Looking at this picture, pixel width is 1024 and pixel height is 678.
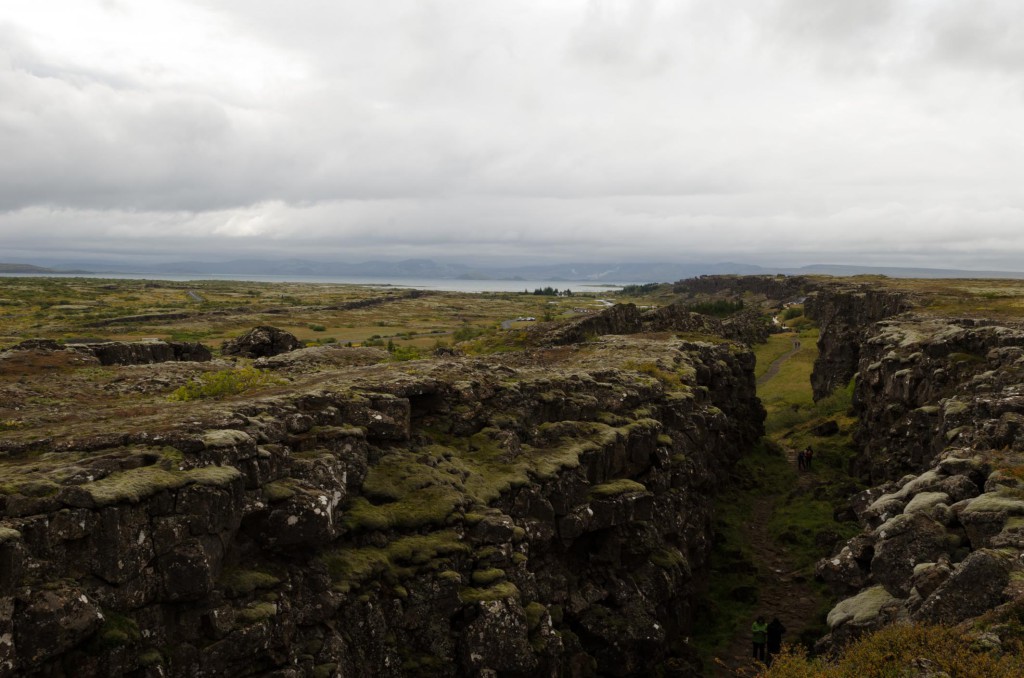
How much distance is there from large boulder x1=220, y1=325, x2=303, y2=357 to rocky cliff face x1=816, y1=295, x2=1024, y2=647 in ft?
116

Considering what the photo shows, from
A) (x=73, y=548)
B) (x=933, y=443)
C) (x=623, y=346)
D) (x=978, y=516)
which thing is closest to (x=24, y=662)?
(x=73, y=548)

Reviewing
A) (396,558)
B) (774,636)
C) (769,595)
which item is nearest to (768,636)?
(774,636)

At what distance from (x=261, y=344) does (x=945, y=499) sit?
39191 millimetres

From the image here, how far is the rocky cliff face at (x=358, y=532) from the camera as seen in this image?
1658cm

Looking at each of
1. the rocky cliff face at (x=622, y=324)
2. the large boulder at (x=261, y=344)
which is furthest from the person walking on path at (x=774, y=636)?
the rocky cliff face at (x=622, y=324)

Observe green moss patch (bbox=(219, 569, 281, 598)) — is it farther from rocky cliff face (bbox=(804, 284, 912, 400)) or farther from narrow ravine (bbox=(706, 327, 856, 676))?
rocky cliff face (bbox=(804, 284, 912, 400))

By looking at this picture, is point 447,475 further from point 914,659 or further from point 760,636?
point 914,659

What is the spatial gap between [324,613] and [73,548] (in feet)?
23.1

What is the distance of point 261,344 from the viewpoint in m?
44.9

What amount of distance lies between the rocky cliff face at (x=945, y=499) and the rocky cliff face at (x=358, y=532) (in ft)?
30.6

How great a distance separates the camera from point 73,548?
16.4 m

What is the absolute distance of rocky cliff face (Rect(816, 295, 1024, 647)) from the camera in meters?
19.1

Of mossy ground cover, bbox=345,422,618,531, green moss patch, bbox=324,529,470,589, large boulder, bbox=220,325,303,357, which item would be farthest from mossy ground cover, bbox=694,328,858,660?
large boulder, bbox=220,325,303,357

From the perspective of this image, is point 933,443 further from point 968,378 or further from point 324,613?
point 324,613
